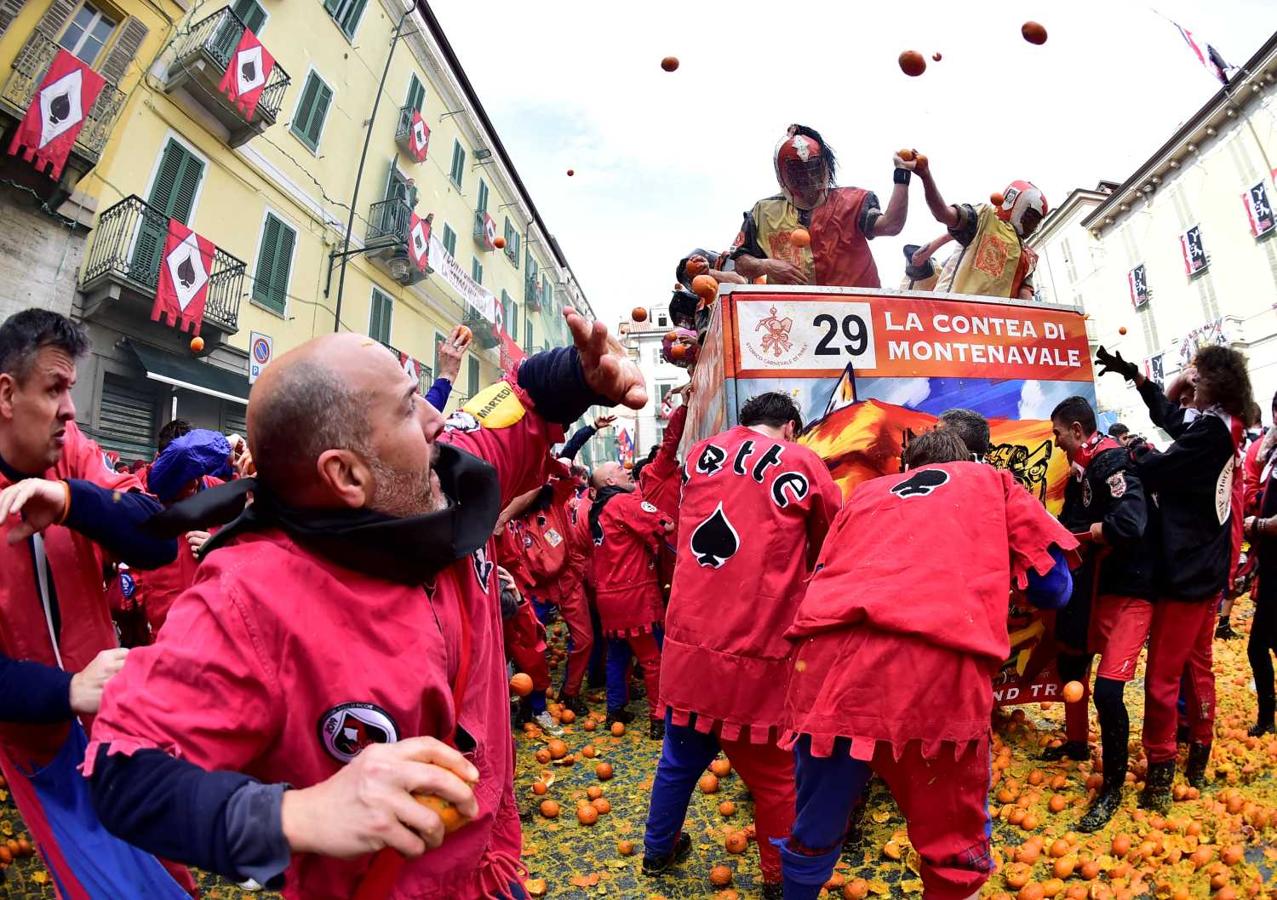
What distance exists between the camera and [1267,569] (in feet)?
15.3

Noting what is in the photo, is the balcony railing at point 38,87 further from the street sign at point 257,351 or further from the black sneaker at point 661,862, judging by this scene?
the black sneaker at point 661,862

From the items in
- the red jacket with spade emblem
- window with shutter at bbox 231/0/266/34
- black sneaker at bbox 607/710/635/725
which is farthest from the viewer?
window with shutter at bbox 231/0/266/34

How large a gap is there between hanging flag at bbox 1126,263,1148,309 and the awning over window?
31182mm

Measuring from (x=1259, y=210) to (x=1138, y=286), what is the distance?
5995mm

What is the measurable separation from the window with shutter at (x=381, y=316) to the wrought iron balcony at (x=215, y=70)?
5562 mm

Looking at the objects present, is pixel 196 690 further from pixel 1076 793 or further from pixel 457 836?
pixel 1076 793

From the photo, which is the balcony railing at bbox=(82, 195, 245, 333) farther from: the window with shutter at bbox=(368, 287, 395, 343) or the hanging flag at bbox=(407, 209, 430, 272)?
the hanging flag at bbox=(407, 209, 430, 272)

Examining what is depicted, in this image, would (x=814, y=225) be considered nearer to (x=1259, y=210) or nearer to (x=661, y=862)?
(x=661, y=862)

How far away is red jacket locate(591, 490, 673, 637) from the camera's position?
5770 millimetres

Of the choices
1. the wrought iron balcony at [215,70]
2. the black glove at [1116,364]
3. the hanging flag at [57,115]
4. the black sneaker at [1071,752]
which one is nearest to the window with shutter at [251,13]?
the wrought iron balcony at [215,70]

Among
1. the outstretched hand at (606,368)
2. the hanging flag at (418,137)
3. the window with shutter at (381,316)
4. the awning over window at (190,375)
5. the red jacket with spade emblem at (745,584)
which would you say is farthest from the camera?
the hanging flag at (418,137)

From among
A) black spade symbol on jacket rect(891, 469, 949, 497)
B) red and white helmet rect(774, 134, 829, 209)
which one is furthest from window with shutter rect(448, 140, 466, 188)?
black spade symbol on jacket rect(891, 469, 949, 497)

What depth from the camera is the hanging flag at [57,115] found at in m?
9.75

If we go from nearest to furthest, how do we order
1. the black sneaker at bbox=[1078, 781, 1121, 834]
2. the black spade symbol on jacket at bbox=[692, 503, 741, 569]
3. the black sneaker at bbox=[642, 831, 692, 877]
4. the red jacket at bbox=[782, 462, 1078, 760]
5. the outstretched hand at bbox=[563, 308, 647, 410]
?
the outstretched hand at bbox=[563, 308, 647, 410]
the red jacket at bbox=[782, 462, 1078, 760]
the black spade symbol on jacket at bbox=[692, 503, 741, 569]
the black sneaker at bbox=[642, 831, 692, 877]
the black sneaker at bbox=[1078, 781, 1121, 834]
